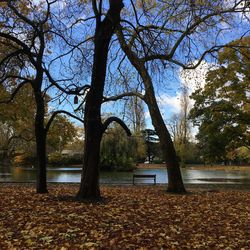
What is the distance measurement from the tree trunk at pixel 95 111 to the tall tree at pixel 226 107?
1306 centimetres

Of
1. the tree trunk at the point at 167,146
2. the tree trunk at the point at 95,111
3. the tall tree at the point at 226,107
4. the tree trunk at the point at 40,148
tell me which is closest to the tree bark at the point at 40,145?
the tree trunk at the point at 40,148

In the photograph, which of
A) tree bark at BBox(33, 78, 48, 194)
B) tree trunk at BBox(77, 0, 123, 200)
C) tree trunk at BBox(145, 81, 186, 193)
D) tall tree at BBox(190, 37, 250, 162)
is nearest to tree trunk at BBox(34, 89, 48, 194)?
tree bark at BBox(33, 78, 48, 194)

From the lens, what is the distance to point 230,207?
12.1m

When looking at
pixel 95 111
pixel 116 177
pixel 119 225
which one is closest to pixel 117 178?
pixel 116 177

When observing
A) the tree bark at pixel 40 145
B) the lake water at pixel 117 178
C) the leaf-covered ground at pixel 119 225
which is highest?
the tree bark at pixel 40 145

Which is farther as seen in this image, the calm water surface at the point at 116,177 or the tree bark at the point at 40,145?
the calm water surface at the point at 116,177

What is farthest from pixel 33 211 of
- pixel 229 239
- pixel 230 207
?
pixel 230 207

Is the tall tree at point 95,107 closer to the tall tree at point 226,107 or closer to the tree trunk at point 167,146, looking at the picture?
the tree trunk at point 167,146

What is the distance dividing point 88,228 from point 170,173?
9.95 meters

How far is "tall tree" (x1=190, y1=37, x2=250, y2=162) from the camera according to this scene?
83.2 feet

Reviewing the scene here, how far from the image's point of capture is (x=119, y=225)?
841 cm

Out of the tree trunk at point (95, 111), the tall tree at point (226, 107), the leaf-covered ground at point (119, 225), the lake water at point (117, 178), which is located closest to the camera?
the leaf-covered ground at point (119, 225)

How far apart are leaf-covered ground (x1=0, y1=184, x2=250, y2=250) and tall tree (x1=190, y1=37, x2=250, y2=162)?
1486cm

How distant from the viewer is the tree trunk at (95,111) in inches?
489
